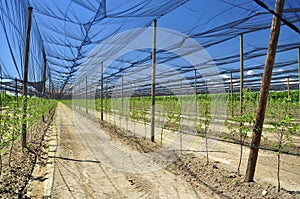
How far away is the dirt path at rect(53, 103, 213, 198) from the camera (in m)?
3.32

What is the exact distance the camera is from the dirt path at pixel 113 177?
332 centimetres

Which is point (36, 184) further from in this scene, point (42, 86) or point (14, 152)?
point (42, 86)

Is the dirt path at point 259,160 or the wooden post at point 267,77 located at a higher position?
the wooden post at point 267,77

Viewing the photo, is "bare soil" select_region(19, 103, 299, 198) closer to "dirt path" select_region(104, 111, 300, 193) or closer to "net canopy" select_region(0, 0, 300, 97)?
"dirt path" select_region(104, 111, 300, 193)

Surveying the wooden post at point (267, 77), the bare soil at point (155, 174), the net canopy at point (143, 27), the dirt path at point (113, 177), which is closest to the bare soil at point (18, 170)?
the bare soil at point (155, 174)

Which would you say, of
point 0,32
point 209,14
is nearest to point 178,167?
point 209,14

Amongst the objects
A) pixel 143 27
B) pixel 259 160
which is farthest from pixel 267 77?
pixel 143 27

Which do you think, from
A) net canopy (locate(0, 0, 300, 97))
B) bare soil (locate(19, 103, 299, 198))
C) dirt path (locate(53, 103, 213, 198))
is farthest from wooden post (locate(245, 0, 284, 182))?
dirt path (locate(53, 103, 213, 198))

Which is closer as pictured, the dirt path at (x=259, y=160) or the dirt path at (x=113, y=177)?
the dirt path at (x=113, y=177)

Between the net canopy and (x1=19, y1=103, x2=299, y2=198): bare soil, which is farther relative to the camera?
the net canopy

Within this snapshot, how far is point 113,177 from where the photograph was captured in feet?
13.0

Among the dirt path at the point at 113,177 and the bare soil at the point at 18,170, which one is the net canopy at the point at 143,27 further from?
the dirt path at the point at 113,177

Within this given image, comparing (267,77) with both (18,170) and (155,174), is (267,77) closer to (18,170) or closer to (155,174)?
(155,174)

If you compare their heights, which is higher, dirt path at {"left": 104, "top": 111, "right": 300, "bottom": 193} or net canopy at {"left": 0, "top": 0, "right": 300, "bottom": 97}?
net canopy at {"left": 0, "top": 0, "right": 300, "bottom": 97}
